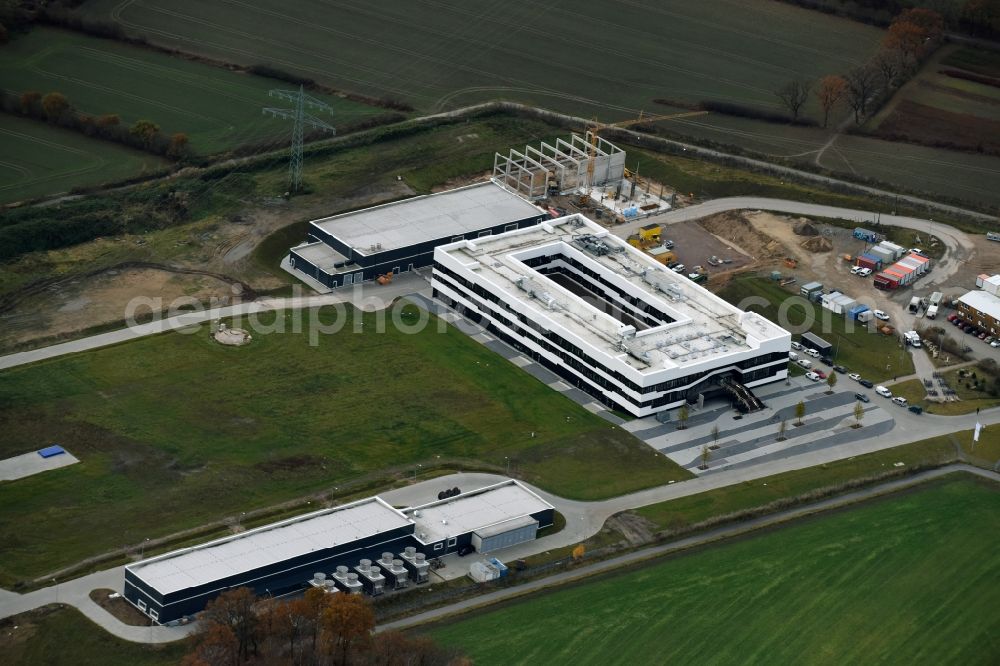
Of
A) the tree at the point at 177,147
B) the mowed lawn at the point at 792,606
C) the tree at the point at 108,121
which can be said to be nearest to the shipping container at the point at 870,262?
the mowed lawn at the point at 792,606

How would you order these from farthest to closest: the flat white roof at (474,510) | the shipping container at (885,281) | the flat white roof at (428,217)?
the shipping container at (885,281) → the flat white roof at (428,217) → the flat white roof at (474,510)

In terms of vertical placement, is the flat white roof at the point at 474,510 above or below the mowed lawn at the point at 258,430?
above

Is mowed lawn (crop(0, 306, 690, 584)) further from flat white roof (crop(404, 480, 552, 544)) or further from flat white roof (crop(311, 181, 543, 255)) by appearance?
flat white roof (crop(311, 181, 543, 255))

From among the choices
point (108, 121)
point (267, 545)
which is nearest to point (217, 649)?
point (267, 545)

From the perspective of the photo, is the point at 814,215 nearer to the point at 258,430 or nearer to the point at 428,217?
the point at 428,217

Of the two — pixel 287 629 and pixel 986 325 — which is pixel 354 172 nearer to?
pixel 986 325

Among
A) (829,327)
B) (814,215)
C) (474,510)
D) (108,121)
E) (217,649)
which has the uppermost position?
(814,215)

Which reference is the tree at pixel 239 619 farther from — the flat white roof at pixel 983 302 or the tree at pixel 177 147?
the tree at pixel 177 147
